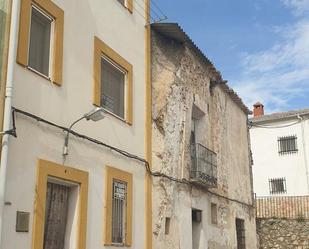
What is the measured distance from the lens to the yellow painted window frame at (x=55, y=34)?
7.57m

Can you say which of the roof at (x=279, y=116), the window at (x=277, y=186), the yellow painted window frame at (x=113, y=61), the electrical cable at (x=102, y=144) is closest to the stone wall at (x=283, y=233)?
the electrical cable at (x=102, y=144)

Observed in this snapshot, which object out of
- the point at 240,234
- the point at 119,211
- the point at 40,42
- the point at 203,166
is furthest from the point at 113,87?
the point at 240,234

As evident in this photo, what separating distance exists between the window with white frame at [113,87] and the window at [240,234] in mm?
8144

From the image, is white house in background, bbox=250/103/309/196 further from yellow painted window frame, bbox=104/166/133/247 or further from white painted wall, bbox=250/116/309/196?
yellow painted window frame, bbox=104/166/133/247

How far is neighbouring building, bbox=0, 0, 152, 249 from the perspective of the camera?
23.7 feet

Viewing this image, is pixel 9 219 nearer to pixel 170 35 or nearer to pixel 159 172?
pixel 159 172

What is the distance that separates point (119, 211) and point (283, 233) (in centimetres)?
1226

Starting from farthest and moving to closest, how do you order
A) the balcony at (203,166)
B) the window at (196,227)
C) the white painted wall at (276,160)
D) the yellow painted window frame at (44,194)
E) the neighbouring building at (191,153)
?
1. the white painted wall at (276,160)
2. the window at (196,227)
3. the balcony at (203,166)
4. the neighbouring building at (191,153)
5. the yellow painted window frame at (44,194)

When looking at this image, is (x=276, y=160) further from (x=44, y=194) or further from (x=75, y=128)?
→ (x=44, y=194)

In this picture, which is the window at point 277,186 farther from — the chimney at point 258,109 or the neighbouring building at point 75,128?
the neighbouring building at point 75,128

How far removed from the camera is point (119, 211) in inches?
386

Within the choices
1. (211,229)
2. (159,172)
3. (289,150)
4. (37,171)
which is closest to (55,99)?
(37,171)

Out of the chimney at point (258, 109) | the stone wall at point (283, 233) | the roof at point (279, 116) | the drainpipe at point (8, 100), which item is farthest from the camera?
the chimney at point (258, 109)

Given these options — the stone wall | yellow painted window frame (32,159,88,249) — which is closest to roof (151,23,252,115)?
yellow painted window frame (32,159,88,249)
